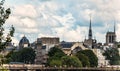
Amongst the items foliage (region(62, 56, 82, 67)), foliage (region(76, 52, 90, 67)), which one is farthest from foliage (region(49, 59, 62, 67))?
foliage (region(76, 52, 90, 67))

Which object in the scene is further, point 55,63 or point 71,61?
point 71,61

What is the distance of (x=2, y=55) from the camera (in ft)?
94.6

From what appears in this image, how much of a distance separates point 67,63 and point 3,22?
124282 millimetres

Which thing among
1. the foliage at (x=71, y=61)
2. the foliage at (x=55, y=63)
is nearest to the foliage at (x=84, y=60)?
the foliage at (x=71, y=61)

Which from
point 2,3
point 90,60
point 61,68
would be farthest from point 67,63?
A: point 2,3

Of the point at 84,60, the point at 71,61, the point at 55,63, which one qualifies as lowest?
the point at 55,63

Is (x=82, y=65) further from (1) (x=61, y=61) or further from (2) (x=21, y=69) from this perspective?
(2) (x=21, y=69)

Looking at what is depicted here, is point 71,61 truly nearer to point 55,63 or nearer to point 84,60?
point 55,63

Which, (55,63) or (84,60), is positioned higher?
Result: (84,60)

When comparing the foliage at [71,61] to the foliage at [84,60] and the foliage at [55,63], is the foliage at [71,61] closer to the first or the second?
the foliage at [55,63]

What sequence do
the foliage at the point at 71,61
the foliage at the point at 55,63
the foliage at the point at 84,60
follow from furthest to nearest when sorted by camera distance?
the foliage at the point at 84,60 < the foliage at the point at 71,61 < the foliage at the point at 55,63

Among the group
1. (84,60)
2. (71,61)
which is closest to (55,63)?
(71,61)

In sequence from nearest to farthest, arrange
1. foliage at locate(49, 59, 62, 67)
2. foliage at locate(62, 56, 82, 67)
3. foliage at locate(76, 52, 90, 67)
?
foliage at locate(49, 59, 62, 67), foliage at locate(62, 56, 82, 67), foliage at locate(76, 52, 90, 67)

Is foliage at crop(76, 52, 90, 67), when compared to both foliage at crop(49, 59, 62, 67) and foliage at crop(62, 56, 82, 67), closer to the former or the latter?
foliage at crop(62, 56, 82, 67)
